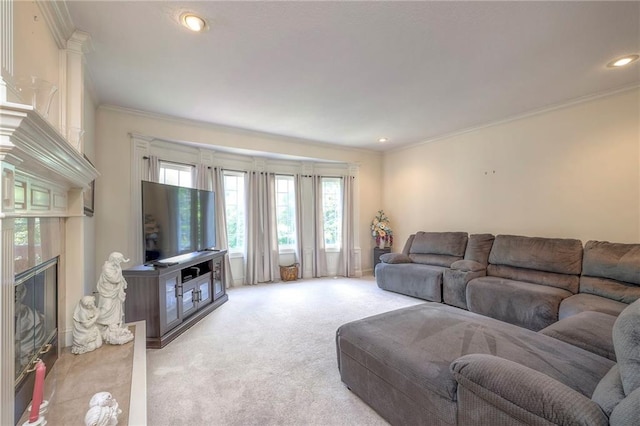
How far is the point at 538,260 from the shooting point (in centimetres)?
338

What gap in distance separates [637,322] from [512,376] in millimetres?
460

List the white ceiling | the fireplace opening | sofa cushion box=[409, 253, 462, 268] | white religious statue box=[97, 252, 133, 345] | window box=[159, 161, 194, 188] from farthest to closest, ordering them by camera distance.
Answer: sofa cushion box=[409, 253, 462, 268] < window box=[159, 161, 194, 188] < white religious statue box=[97, 252, 133, 345] < the white ceiling < the fireplace opening

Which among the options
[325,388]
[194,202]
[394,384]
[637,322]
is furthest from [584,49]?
[194,202]

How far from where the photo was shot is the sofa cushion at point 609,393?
3.12 ft

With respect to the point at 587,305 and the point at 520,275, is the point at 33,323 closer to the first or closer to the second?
the point at 587,305

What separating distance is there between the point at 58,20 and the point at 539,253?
4983 mm

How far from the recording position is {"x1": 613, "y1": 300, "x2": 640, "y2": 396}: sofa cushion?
0.93m

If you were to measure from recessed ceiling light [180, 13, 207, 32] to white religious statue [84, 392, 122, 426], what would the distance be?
2255 millimetres

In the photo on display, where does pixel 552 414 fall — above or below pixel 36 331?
below

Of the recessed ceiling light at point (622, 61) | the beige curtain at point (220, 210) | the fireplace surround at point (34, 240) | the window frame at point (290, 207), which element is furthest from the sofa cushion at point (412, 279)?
the fireplace surround at point (34, 240)

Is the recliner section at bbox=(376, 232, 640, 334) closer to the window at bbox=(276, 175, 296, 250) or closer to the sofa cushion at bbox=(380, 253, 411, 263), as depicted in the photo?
the sofa cushion at bbox=(380, 253, 411, 263)

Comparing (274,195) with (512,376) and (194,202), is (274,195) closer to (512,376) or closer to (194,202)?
(194,202)

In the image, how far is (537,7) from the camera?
1.86m

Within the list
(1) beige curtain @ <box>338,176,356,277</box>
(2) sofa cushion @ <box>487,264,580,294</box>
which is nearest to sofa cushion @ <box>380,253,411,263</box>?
(1) beige curtain @ <box>338,176,356,277</box>
